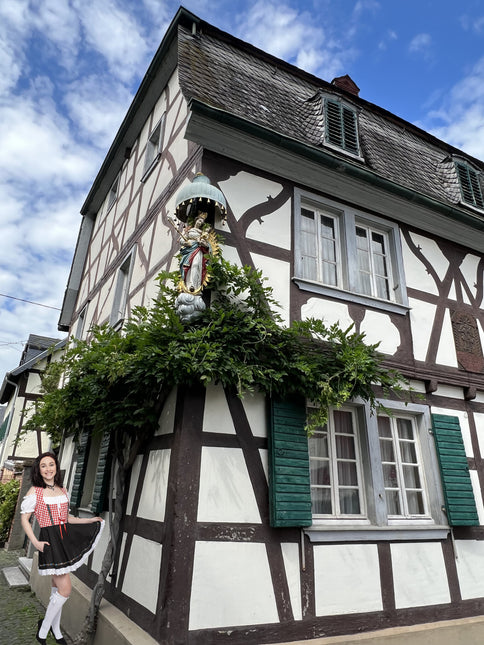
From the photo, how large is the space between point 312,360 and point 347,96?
5.32 meters

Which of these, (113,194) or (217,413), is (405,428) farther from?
(113,194)

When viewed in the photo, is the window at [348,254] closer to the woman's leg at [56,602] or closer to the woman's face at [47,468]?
the woman's face at [47,468]

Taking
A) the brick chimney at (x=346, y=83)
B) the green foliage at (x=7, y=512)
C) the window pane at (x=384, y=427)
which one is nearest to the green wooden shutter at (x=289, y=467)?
the window pane at (x=384, y=427)

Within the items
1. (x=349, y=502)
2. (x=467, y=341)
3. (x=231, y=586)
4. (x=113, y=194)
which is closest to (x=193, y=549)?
(x=231, y=586)

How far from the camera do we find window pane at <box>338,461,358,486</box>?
16.8 ft

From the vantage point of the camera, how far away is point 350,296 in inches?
231

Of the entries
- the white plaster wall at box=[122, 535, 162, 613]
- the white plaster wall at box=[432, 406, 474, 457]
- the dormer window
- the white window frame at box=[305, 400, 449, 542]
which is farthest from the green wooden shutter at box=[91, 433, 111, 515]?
the dormer window

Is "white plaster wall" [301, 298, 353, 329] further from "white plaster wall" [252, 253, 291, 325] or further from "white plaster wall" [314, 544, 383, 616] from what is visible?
"white plaster wall" [314, 544, 383, 616]

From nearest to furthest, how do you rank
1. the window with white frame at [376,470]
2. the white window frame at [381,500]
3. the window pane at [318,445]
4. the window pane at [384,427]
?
the white window frame at [381,500]
the window with white frame at [376,470]
the window pane at [318,445]
the window pane at [384,427]

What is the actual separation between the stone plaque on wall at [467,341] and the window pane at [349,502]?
8.72 ft

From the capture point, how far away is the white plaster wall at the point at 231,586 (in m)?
3.87

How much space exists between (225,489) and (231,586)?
808 millimetres

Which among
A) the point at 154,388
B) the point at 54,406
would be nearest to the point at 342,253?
the point at 154,388

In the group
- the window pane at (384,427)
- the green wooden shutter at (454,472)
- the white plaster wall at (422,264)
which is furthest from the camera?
the white plaster wall at (422,264)
